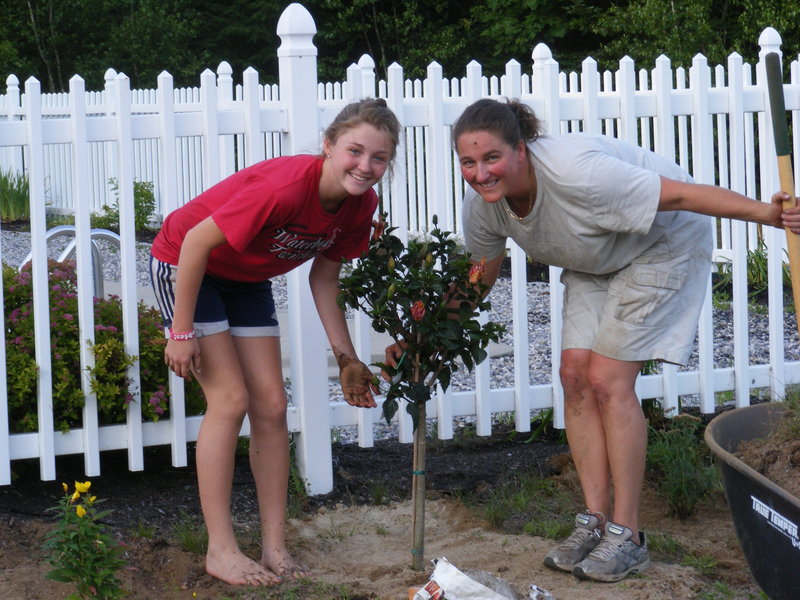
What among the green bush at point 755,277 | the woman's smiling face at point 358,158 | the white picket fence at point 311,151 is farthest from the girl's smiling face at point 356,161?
the green bush at point 755,277

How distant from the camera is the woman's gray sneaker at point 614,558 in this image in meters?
3.18

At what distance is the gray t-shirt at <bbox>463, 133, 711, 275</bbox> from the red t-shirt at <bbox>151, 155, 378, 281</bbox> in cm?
42

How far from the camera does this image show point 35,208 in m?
3.82

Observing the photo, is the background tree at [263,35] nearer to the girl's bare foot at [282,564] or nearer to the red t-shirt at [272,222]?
the red t-shirt at [272,222]

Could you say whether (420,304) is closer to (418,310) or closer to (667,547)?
(418,310)

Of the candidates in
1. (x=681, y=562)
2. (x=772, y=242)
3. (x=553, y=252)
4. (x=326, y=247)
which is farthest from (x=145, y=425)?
(x=772, y=242)

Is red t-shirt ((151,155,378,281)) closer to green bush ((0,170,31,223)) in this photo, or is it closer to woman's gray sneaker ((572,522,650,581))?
woman's gray sneaker ((572,522,650,581))

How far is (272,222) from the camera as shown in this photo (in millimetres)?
3076

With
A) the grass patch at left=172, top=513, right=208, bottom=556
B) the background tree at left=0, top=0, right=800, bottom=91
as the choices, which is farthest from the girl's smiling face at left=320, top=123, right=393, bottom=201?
the background tree at left=0, top=0, right=800, bottom=91

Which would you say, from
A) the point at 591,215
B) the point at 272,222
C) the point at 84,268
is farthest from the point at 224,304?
the point at 591,215

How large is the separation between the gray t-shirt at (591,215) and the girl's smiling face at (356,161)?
1.33 ft

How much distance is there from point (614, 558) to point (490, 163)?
1.26 metres

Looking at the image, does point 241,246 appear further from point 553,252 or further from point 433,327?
point 553,252

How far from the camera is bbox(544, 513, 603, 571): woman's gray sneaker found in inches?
129
